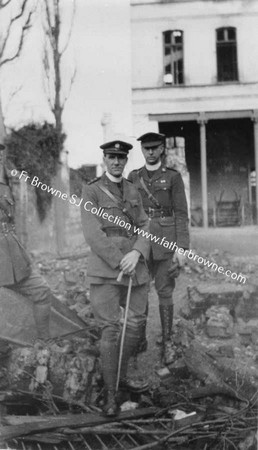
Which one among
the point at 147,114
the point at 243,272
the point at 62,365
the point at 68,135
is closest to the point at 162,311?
the point at 62,365

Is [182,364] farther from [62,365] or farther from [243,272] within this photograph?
[243,272]

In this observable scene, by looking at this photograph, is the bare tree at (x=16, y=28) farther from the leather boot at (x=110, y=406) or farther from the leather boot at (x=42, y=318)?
the leather boot at (x=110, y=406)

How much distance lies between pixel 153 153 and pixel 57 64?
1033 mm

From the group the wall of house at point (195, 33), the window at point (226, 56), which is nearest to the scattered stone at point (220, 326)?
the wall of house at point (195, 33)

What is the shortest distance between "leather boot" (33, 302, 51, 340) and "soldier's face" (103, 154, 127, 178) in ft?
3.77

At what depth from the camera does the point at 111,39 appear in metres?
3.66

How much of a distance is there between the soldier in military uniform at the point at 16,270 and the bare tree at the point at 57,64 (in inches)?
23.6

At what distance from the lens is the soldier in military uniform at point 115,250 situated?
125 inches

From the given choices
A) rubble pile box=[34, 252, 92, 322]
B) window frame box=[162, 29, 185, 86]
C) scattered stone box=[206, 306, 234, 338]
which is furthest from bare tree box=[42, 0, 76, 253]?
window frame box=[162, 29, 185, 86]

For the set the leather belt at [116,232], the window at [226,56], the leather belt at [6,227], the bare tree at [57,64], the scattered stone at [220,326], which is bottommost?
the scattered stone at [220,326]

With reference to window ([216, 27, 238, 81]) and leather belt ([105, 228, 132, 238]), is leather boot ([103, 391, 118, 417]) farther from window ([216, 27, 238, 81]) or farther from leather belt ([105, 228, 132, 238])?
window ([216, 27, 238, 81])

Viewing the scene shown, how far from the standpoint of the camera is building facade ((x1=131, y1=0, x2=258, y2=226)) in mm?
5016

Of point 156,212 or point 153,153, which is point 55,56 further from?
point 156,212

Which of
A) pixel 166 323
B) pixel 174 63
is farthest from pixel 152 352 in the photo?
pixel 174 63
